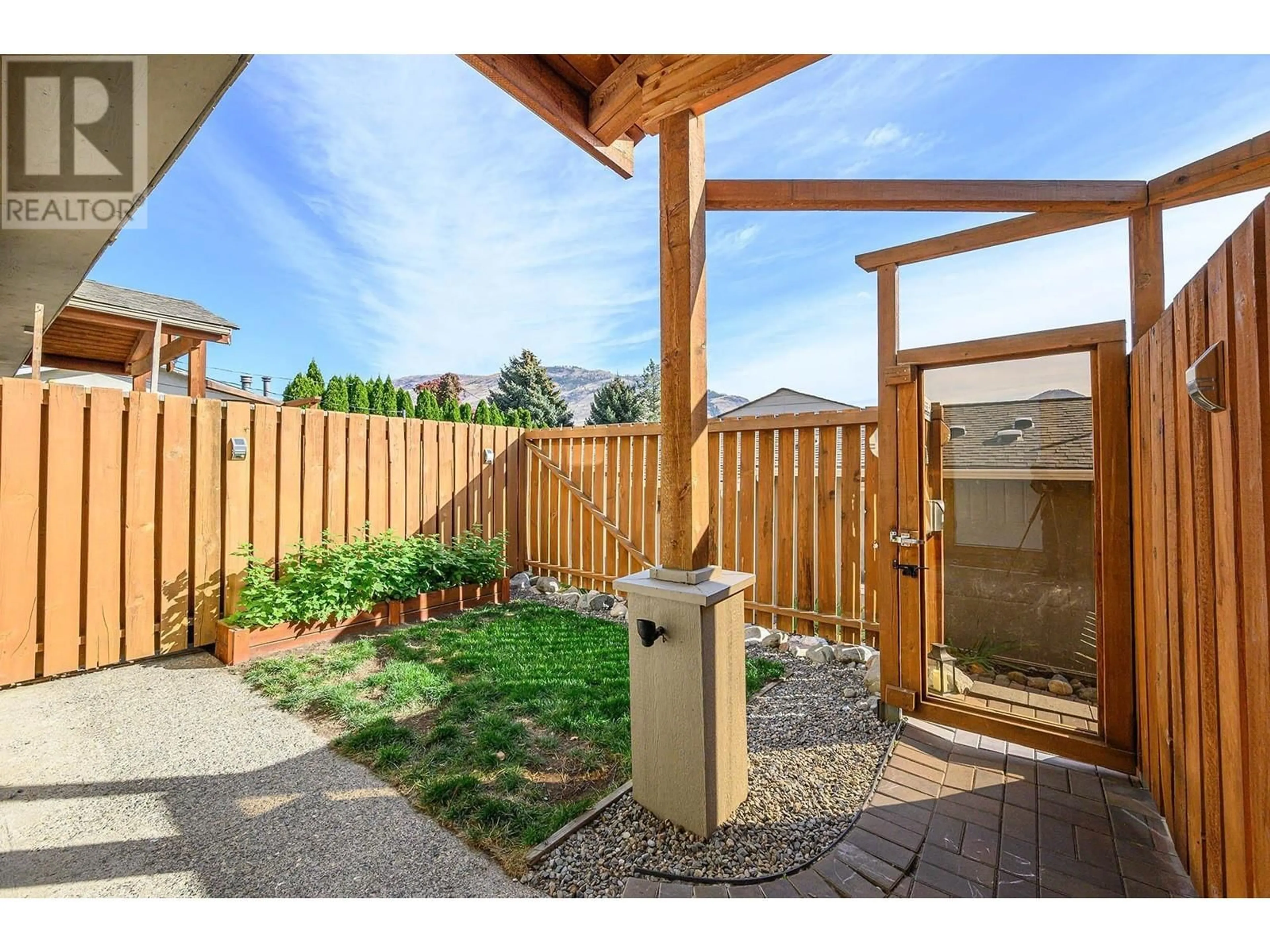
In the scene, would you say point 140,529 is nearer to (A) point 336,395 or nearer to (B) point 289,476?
(B) point 289,476

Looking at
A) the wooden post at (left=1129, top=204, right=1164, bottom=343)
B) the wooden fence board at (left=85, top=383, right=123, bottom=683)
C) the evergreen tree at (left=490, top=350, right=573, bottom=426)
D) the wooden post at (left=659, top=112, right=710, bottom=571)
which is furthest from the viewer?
the evergreen tree at (left=490, top=350, right=573, bottom=426)

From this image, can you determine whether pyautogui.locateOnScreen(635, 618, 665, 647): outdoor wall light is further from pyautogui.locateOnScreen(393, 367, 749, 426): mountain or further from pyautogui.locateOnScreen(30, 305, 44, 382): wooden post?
pyautogui.locateOnScreen(393, 367, 749, 426): mountain

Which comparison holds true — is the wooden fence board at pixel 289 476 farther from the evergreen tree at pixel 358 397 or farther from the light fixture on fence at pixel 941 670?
the evergreen tree at pixel 358 397

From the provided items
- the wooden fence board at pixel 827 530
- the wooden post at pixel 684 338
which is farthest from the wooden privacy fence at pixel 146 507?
the wooden fence board at pixel 827 530

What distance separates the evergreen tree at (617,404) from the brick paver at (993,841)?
2347cm

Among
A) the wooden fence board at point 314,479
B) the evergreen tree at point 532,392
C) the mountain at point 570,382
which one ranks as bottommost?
the wooden fence board at point 314,479

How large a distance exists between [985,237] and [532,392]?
24688mm

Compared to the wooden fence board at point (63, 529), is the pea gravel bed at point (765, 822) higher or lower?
lower

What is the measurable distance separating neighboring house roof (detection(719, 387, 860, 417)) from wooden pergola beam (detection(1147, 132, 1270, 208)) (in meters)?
17.6

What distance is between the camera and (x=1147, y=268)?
81.5 inches

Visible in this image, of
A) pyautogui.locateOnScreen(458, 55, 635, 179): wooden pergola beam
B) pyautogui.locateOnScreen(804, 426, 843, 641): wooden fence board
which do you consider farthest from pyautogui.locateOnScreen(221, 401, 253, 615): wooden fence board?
pyautogui.locateOnScreen(804, 426, 843, 641): wooden fence board

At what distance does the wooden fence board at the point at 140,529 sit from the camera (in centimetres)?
328

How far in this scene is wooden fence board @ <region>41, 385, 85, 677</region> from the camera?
300 centimetres
